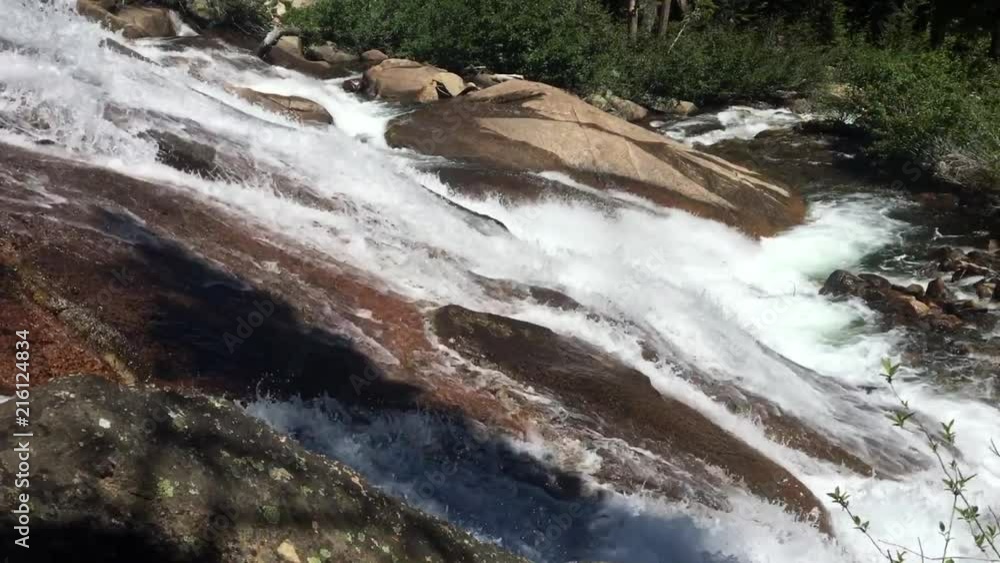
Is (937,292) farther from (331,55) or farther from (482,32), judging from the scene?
(331,55)

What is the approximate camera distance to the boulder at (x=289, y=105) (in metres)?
11.7

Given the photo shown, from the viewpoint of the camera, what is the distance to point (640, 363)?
651 centimetres

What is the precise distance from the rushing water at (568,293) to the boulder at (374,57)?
6363 millimetres

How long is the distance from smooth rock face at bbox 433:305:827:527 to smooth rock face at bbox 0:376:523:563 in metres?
3.10

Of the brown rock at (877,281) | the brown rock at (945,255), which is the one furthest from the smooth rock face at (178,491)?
the brown rock at (945,255)

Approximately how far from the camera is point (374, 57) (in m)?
17.5

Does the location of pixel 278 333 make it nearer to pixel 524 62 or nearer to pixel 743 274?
pixel 743 274

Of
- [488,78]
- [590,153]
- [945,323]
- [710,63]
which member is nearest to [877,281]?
[945,323]

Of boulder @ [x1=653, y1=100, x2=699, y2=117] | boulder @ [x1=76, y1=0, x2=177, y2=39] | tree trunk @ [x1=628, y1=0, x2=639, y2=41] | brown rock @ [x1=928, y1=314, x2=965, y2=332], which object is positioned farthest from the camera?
tree trunk @ [x1=628, y1=0, x2=639, y2=41]

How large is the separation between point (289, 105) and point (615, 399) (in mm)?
8086

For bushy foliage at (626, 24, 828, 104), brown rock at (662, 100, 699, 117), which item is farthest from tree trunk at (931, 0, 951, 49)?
brown rock at (662, 100, 699, 117)

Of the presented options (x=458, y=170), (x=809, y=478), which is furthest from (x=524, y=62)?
(x=809, y=478)

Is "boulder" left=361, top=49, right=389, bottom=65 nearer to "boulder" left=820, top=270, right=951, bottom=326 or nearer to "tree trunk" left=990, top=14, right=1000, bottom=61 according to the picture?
"boulder" left=820, top=270, right=951, bottom=326

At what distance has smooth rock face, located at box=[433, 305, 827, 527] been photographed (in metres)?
5.38
